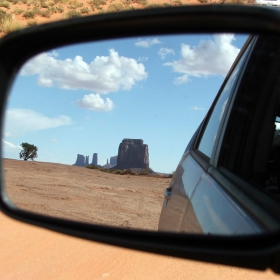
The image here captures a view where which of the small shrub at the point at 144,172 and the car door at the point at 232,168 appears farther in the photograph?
the small shrub at the point at 144,172

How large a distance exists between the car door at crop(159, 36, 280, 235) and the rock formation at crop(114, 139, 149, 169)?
0.33 m

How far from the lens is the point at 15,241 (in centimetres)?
732

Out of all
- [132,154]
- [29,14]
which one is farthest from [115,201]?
[29,14]

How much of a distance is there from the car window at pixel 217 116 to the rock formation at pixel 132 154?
2.32 feet

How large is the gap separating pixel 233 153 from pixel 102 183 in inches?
39.3

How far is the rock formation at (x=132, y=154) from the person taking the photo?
182 centimetres

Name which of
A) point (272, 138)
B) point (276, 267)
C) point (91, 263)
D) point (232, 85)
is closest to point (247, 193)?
point (272, 138)

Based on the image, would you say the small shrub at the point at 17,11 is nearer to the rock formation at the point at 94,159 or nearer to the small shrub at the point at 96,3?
the small shrub at the point at 96,3

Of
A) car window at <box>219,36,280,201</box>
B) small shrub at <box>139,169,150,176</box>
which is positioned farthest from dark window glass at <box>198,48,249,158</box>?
small shrub at <box>139,169,150,176</box>

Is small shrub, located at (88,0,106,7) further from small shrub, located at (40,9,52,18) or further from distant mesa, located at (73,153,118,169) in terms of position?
distant mesa, located at (73,153,118,169)

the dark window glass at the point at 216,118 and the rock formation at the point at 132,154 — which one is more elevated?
the dark window glass at the point at 216,118

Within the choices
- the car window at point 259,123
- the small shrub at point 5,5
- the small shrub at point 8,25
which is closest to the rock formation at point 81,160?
the car window at point 259,123

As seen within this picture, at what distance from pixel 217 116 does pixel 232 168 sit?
478mm

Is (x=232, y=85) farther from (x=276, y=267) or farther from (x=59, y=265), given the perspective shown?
(x=59, y=265)
